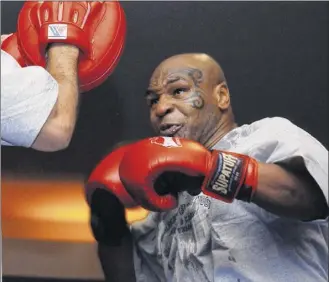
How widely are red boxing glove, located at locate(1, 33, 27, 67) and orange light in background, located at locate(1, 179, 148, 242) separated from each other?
31 centimetres

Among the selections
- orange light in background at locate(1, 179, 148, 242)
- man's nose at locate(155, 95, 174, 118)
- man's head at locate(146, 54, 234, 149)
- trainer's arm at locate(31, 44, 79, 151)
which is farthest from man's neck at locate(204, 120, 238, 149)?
trainer's arm at locate(31, 44, 79, 151)

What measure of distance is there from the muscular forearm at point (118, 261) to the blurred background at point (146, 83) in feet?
0.07

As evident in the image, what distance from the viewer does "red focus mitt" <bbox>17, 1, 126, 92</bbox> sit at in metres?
1.01

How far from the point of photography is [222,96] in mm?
1190

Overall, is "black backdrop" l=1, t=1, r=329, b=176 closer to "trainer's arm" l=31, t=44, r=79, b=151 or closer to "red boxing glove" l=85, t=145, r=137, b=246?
"red boxing glove" l=85, t=145, r=137, b=246

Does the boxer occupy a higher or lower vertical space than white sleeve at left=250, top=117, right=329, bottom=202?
higher

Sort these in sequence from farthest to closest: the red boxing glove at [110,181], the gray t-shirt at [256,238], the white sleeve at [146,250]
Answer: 1. the white sleeve at [146,250]
2. the red boxing glove at [110,181]
3. the gray t-shirt at [256,238]

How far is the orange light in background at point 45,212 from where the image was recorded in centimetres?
122

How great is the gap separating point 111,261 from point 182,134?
347mm

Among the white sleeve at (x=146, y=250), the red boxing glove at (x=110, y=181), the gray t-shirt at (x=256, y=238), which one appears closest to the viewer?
the gray t-shirt at (x=256, y=238)

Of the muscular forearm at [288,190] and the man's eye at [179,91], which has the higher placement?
the man's eye at [179,91]

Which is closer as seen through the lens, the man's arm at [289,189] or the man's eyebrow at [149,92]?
the man's arm at [289,189]

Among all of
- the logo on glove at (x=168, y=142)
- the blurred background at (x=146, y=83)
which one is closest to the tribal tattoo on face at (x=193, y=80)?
the blurred background at (x=146, y=83)

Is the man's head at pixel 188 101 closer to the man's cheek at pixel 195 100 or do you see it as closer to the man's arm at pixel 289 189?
the man's cheek at pixel 195 100
